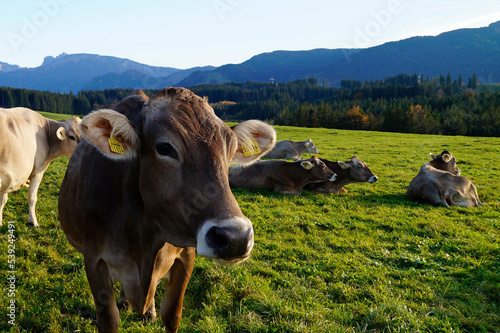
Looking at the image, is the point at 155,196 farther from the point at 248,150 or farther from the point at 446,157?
the point at 446,157

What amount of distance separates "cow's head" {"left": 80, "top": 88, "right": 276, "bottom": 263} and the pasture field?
7.01 ft

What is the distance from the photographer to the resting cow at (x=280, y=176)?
12.2m

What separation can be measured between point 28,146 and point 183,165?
20.8 ft

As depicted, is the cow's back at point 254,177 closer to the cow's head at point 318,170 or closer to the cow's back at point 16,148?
the cow's head at point 318,170

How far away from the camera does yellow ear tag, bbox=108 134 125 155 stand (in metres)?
2.68

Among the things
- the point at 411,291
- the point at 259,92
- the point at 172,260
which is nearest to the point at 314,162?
the point at 411,291

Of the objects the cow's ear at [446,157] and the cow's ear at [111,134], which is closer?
the cow's ear at [111,134]

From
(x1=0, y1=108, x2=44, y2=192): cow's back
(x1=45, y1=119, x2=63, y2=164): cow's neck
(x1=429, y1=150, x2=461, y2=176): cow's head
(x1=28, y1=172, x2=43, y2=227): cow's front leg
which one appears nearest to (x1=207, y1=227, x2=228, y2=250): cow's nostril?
(x1=0, y1=108, x2=44, y2=192): cow's back

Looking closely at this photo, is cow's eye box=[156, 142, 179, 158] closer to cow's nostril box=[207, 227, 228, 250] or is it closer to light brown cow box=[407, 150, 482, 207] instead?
cow's nostril box=[207, 227, 228, 250]

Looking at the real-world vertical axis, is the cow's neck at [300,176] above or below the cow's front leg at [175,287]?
below

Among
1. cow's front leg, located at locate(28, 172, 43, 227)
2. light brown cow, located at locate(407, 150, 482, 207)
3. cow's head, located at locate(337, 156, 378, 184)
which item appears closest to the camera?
cow's front leg, located at locate(28, 172, 43, 227)

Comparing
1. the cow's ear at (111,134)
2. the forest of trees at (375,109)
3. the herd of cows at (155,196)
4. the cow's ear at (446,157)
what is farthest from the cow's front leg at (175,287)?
the forest of trees at (375,109)

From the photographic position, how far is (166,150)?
2.57 m

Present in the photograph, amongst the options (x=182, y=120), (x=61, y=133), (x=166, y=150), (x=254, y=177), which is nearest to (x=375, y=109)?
(x=254, y=177)
